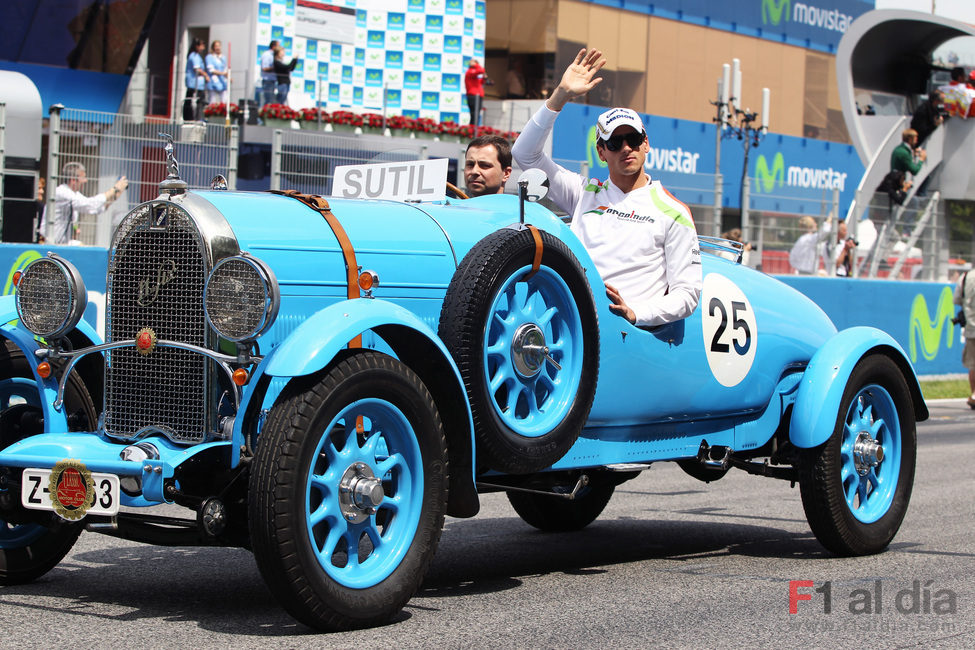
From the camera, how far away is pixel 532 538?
699 cm

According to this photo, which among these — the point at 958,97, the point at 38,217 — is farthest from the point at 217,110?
the point at 958,97

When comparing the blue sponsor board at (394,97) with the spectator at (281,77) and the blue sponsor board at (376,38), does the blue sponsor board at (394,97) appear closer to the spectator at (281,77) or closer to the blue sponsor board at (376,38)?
the blue sponsor board at (376,38)

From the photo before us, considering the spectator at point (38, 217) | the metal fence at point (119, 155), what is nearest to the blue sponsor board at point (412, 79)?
the metal fence at point (119, 155)

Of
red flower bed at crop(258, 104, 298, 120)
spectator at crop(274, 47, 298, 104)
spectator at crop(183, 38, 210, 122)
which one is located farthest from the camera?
spectator at crop(274, 47, 298, 104)

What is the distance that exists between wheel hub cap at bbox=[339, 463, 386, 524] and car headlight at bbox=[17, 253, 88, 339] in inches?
50.4

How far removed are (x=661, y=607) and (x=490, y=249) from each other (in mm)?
1558

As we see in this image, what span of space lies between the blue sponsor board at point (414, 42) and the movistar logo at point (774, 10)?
13027 millimetres

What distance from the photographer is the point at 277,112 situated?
71.4ft

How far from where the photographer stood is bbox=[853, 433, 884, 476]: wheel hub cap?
21.7 ft

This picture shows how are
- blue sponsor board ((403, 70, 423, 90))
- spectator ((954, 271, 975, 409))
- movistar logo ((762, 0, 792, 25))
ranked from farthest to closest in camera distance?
movistar logo ((762, 0, 792, 25))
blue sponsor board ((403, 70, 423, 90))
spectator ((954, 271, 975, 409))

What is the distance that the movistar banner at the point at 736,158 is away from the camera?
60.0 ft

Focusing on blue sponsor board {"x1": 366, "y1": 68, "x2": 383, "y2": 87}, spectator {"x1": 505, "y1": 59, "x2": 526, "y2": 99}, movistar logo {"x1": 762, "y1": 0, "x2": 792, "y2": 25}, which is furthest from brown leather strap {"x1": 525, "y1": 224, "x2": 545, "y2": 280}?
movistar logo {"x1": 762, "y1": 0, "x2": 792, "y2": 25}

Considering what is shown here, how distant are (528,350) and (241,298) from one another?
1.27 meters

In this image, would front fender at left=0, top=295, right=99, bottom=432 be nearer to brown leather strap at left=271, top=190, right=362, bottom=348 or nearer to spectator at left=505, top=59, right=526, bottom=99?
brown leather strap at left=271, top=190, right=362, bottom=348
